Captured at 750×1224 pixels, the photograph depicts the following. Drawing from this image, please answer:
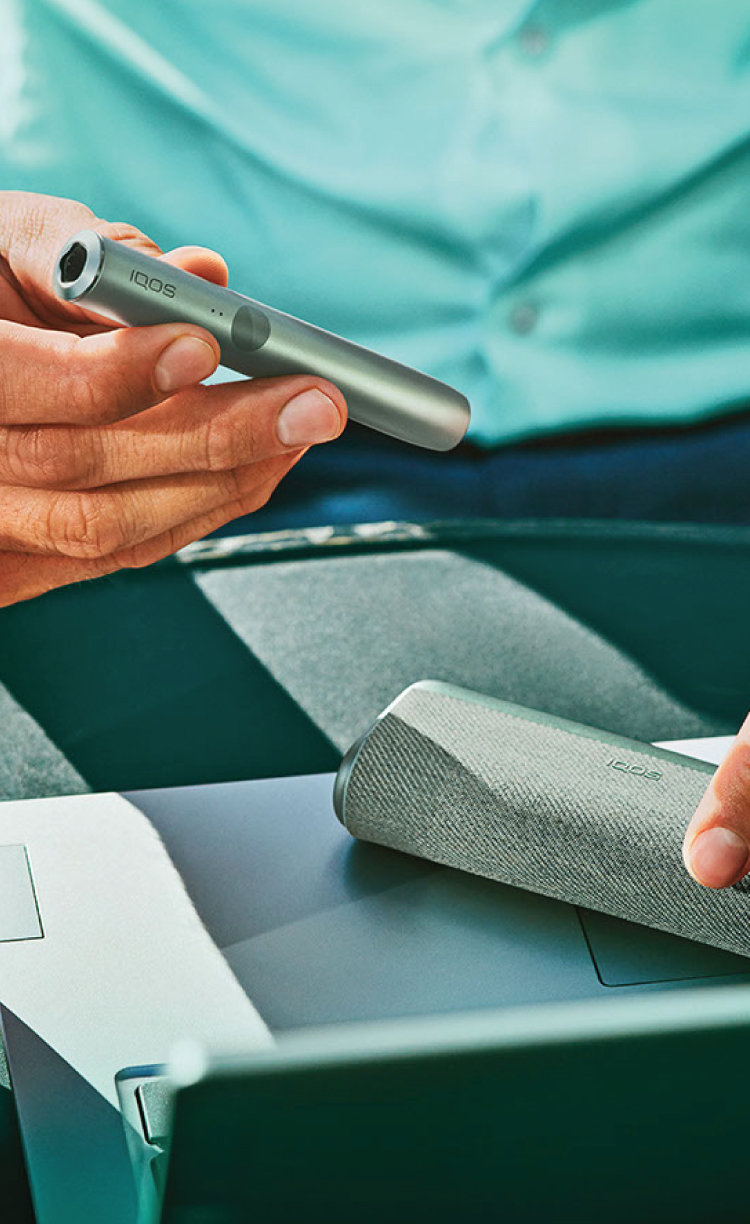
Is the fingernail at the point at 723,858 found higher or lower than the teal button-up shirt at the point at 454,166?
lower

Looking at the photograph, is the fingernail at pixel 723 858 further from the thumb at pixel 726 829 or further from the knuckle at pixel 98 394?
the knuckle at pixel 98 394

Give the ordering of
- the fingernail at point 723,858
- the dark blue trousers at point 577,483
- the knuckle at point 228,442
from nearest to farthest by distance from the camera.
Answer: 1. the fingernail at point 723,858
2. the knuckle at point 228,442
3. the dark blue trousers at point 577,483

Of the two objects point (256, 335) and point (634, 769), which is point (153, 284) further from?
point (634, 769)

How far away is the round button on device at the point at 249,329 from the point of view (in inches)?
15.2

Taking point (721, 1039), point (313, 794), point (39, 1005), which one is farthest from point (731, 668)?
point (721, 1039)

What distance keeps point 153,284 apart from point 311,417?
0.23 feet

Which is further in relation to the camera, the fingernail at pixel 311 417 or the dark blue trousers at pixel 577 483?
the dark blue trousers at pixel 577 483

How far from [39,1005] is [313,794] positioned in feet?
0.38

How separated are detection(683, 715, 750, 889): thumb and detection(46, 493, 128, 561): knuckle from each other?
0.80ft

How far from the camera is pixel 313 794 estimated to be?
404 mm

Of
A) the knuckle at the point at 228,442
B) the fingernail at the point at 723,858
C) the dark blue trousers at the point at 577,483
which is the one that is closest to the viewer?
the fingernail at the point at 723,858

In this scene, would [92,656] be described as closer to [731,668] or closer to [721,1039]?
[731,668]

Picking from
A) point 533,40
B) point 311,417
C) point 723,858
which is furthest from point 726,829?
point 533,40

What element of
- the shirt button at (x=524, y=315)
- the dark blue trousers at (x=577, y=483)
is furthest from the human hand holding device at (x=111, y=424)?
the shirt button at (x=524, y=315)
